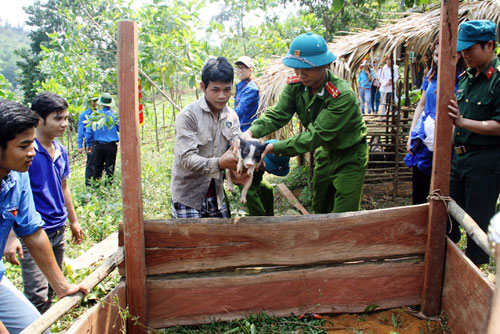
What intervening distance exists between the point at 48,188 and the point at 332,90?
2.23 metres

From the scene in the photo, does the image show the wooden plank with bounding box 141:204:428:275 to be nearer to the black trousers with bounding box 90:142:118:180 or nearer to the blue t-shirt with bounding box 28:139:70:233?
the blue t-shirt with bounding box 28:139:70:233

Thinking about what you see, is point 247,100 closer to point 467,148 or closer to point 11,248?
point 467,148

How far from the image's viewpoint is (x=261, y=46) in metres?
8.91

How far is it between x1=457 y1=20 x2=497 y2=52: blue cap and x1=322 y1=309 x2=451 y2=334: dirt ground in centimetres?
196

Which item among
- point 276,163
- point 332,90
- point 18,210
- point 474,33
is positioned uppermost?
point 474,33

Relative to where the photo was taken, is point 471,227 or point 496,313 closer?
point 496,313

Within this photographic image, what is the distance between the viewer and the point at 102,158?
7.83m

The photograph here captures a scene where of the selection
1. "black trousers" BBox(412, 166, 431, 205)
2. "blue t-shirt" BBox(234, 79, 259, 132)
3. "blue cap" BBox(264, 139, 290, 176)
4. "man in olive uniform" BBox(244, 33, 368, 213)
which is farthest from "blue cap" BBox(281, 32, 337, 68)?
"blue t-shirt" BBox(234, 79, 259, 132)

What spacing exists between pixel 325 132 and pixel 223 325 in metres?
1.57

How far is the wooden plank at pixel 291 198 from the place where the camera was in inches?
232

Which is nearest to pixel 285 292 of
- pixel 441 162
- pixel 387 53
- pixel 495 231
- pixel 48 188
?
pixel 441 162

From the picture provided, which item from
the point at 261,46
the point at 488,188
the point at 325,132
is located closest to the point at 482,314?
the point at 488,188

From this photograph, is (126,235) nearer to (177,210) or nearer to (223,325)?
(177,210)

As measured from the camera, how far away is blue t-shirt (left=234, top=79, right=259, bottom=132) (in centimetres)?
561
